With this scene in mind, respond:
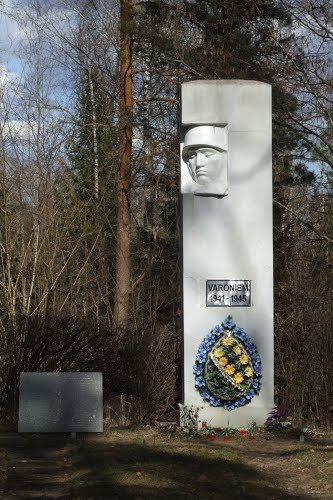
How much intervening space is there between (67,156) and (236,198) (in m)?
14.9

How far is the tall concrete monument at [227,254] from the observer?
1132cm

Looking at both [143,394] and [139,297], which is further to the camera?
[139,297]

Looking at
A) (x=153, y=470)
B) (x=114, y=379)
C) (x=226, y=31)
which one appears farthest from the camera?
(x=226, y=31)

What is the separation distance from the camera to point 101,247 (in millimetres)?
24422

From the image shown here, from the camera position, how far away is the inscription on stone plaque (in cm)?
1140

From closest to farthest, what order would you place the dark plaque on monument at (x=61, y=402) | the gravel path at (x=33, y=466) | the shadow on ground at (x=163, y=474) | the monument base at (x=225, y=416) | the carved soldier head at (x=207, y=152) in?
the shadow on ground at (x=163, y=474) < the gravel path at (x=33, y=466) < the dark plaque on monument at (x=61, y=402) < the monument base at (x=225, y=416) < the carved soldier head at (x=207, y=152)

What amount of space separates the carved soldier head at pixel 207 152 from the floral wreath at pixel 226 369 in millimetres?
1905

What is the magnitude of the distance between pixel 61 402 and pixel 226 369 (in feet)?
7.33

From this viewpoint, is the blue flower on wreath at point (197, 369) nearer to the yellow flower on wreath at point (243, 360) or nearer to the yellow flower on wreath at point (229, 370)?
the yellow flower on wreath at point (229, 370)

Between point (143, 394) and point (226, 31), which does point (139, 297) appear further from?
point (143, 394)

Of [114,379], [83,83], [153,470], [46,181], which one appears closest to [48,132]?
[46,181]

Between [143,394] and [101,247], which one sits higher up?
[101,247]

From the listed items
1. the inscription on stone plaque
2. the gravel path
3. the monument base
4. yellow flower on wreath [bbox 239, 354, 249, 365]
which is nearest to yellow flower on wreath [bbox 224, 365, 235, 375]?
yellow flower on wreath [bbox 239, 354, 249, 365]

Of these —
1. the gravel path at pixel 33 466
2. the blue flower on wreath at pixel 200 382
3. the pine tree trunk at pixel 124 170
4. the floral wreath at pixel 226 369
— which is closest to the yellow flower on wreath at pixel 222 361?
the floral wreath at pixel 226 369
